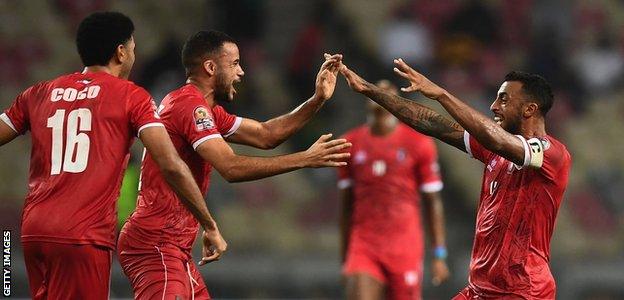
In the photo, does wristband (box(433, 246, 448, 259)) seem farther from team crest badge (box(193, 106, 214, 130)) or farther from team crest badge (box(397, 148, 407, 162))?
team crest badge (box(193, 106, 214, 130))

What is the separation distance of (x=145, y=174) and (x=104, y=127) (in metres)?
0.68

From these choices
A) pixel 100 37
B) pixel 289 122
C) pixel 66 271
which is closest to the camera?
pixel 66 271

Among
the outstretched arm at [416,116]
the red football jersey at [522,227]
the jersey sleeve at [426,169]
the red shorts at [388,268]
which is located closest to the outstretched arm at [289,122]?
the outstretched arm at [416,116]

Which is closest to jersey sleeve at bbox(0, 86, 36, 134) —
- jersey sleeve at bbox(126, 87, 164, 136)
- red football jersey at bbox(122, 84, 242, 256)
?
jersey sleeve at bbox(126, 87, 164, 136)

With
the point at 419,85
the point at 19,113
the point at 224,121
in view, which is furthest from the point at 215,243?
the point at 419,85

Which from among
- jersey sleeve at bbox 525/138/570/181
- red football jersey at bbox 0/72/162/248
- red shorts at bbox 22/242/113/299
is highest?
jersey sleeve at bbox 525/138/570/181

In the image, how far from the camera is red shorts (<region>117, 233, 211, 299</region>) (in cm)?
620

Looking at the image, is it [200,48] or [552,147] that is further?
[200,48]

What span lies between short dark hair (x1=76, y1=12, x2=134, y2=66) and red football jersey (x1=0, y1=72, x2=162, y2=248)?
0.21 metres

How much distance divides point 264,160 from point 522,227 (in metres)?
1.55

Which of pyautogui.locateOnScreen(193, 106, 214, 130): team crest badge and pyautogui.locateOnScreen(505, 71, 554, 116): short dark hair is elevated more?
pyautogui.locateOnScreen(505, 71, 554, 116): short dark hair

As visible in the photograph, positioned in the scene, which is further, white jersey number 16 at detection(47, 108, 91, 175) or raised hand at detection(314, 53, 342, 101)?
raised hand at detection(314, 53, 342, 101)

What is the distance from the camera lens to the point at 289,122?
718 centimetres

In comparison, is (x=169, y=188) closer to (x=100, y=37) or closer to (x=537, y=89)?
(x=100, y=37)
